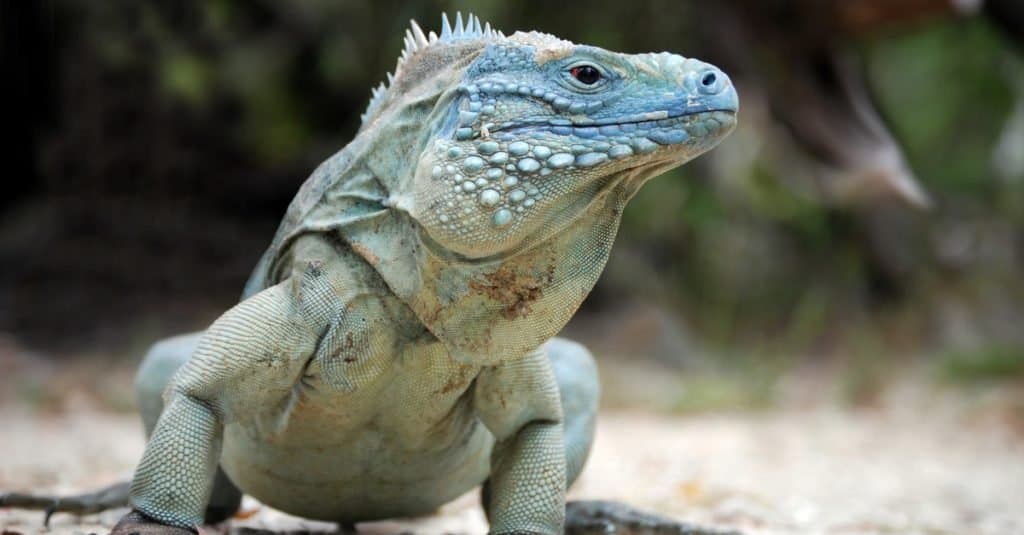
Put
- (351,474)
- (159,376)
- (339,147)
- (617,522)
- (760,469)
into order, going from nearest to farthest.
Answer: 1. (351,474)
2. (617,522)
3. (159,376)
4. (760,469)
5. (339,147)

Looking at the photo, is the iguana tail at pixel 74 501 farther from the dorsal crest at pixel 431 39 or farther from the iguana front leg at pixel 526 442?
the dorsal crest at pixel 431 39

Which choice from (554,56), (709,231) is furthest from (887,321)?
(554,56)

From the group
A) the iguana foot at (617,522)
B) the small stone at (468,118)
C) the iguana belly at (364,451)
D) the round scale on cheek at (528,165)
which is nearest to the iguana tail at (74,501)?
the iguana belly at (364,451)

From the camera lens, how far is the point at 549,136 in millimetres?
3693

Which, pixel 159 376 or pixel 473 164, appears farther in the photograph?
pixel 159 376

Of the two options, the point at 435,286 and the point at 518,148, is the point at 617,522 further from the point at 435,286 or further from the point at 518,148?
the point at 518,148

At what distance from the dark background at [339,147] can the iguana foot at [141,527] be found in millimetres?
9962

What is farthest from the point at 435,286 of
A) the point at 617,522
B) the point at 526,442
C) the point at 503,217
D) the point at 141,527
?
the point at 617,522

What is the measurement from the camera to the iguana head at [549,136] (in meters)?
3.63

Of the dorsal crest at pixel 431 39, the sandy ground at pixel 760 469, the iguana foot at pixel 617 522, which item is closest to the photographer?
the dorsal crest at pixel 431 39

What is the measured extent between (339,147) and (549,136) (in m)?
13.7

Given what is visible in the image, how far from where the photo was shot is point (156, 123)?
1723cm

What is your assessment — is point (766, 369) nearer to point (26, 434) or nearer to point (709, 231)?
point (709, 231)

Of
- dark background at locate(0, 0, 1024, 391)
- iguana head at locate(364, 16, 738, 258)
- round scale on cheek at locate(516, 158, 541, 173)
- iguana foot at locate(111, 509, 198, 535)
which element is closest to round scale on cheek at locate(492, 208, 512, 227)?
iguana head at locate(364, 16, 738, 258)
